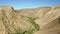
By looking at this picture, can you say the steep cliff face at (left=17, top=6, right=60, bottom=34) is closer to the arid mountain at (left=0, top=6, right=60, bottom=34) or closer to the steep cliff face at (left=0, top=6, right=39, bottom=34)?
the arid mountain at (left=0, top=6, right=60, bottom=34)

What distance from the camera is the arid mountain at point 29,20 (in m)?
4.77

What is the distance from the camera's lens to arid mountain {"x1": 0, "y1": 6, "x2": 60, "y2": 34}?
477 cm

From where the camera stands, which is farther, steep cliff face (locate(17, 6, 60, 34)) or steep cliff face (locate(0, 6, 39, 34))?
steep cliff face (locate(0, 6, 39, 34))

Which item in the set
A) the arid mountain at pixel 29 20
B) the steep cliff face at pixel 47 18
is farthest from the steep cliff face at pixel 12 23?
the steep cliff face at pixel 47 18

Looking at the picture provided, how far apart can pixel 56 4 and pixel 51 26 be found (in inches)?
19.3

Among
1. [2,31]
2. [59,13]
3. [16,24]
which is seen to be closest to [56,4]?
[59,13]

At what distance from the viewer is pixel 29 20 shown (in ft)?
16.6

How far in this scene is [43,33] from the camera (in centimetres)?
454

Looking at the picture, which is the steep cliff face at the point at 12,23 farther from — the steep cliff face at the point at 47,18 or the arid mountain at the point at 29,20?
the steep cliff face at the point at 47,18

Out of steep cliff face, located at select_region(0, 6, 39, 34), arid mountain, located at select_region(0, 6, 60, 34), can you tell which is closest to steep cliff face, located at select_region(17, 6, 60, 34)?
arid mountain, located at select_region(0, 6, 60, 34)

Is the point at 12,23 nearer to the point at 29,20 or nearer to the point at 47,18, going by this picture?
the point at 29,20

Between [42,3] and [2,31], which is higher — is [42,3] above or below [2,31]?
above

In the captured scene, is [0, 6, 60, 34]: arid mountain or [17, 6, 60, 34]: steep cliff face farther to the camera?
[0, 6, 60, 34]: arid mountain

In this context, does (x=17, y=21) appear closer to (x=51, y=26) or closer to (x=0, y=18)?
(x=0, y=18)
